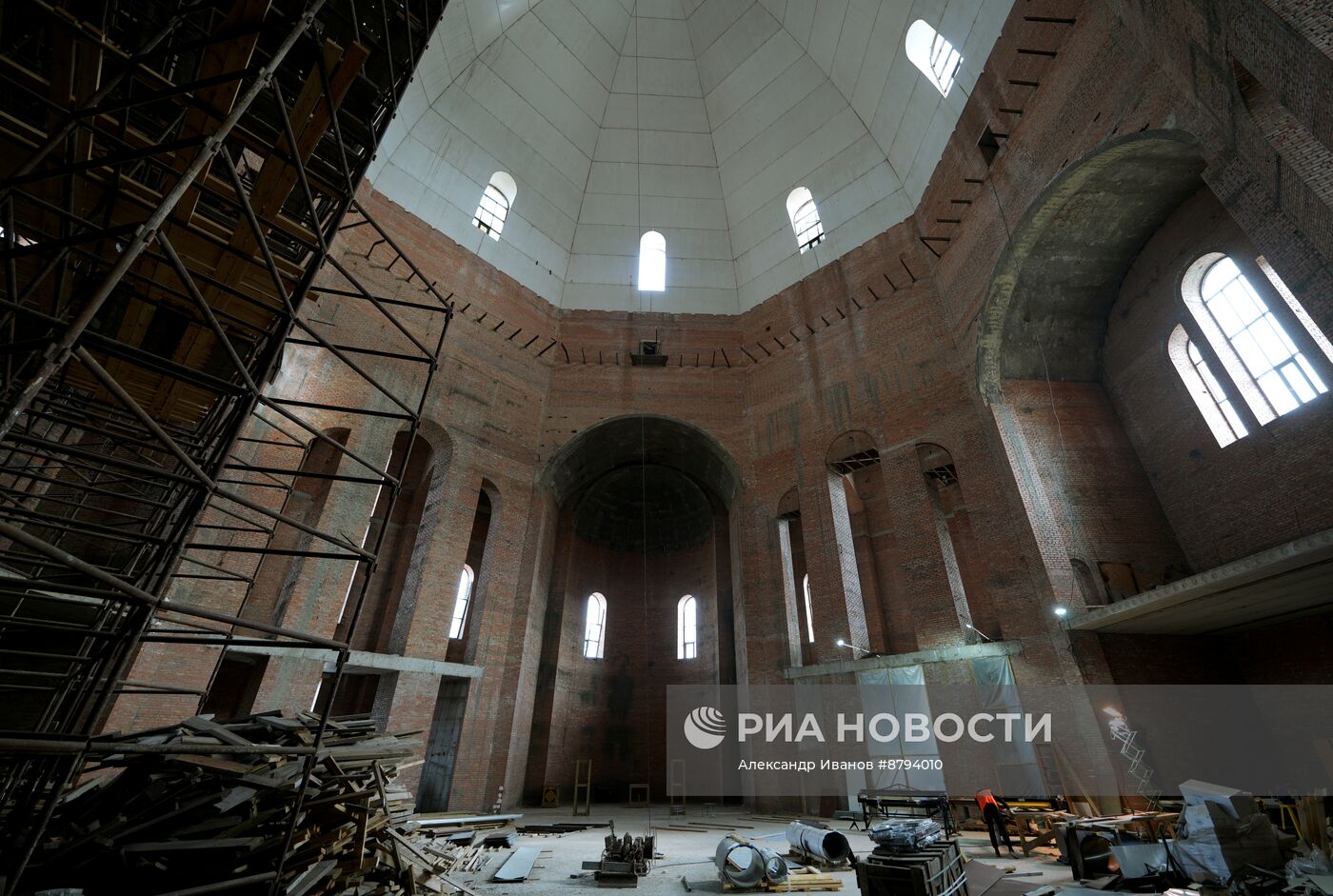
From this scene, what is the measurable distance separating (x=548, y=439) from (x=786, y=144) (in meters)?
12.5

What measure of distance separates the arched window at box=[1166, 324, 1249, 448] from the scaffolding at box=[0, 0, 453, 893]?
14386 mm

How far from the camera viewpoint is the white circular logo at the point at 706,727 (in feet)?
60.7

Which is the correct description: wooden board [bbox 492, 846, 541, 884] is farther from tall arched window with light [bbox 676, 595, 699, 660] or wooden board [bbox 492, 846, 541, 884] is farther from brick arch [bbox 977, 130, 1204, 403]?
brick arch [bbox 977, 130, 1204, 403]

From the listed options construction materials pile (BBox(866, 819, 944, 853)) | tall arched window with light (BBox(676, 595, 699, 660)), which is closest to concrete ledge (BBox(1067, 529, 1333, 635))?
construction materials pile (BBox(866, 819, 944, 853))

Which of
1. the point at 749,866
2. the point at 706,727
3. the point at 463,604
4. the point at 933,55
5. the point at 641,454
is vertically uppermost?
the point at 933,55

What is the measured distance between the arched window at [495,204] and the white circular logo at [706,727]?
17.0 metres

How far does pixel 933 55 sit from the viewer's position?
14148 mm

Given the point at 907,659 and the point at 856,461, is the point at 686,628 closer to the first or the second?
the point at 856,461

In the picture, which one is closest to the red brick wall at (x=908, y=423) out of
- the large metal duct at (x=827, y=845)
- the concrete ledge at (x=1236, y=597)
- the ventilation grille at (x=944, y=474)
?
the concrete ledge at (x=1236, y=597)

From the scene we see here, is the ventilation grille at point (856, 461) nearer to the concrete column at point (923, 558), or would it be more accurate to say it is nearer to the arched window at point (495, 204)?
the concrete column at point (923, 558)

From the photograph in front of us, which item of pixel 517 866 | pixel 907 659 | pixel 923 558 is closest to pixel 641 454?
pixel 923 558

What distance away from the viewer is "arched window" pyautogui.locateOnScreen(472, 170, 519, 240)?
17.6 metres

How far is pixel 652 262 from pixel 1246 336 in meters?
15.4

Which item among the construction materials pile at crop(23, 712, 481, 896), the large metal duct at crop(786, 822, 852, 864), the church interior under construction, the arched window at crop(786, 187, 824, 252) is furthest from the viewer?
the arched window at crop(786, 187, 824, 252)
